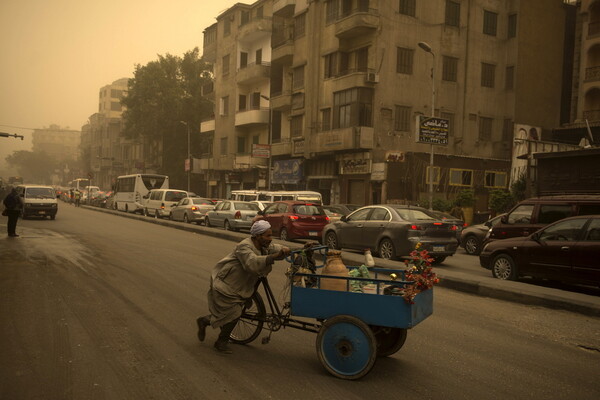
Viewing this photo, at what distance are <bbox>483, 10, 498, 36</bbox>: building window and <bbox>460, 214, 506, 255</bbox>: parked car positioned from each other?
21.5 metres

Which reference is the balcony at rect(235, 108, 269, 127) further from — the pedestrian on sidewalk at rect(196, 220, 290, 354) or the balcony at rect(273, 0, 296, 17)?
the pedestrian on sidewalk at rect(196, 220, 290, 354)

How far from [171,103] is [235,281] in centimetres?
5627

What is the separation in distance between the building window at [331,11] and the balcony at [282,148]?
9040mm

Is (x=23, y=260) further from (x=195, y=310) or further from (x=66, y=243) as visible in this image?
(x=195, y=310)

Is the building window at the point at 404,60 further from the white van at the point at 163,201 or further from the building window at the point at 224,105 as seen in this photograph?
the building window at the point at 224,105

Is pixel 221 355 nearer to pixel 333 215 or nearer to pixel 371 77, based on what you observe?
pixel 333 215

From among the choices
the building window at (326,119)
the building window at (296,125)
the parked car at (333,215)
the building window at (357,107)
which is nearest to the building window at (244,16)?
the building window at (296,125)

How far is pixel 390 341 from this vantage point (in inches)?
213

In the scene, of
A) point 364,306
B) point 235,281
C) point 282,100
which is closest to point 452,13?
point 282,100

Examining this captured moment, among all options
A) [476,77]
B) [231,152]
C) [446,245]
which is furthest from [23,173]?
[446,245]

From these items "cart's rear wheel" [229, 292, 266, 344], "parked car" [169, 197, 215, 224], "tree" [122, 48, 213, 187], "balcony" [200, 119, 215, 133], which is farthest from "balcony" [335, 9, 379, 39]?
"tree" [122, 48, 213, 187]

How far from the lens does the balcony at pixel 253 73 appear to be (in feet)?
140

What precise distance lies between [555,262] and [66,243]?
43.4ft

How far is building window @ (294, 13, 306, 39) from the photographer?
3603cm
